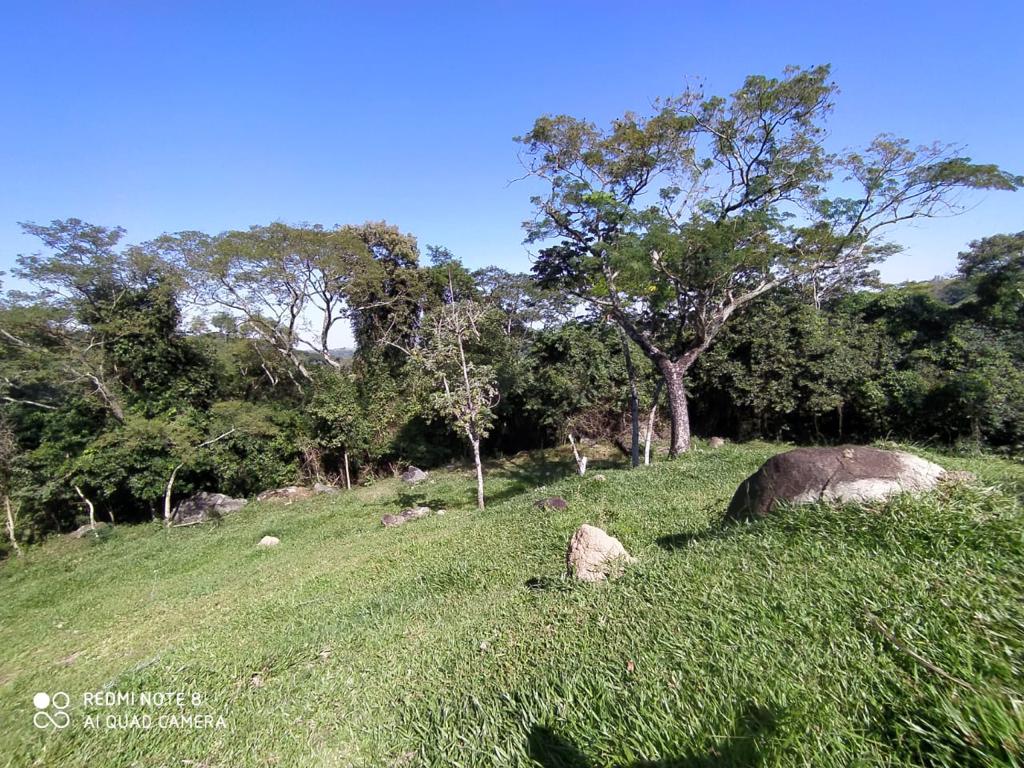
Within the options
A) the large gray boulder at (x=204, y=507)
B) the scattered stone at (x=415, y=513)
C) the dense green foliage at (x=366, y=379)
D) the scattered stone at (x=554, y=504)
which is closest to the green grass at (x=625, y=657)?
the scattered stone at (x=554, y=504)

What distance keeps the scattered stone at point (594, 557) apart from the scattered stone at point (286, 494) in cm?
1284

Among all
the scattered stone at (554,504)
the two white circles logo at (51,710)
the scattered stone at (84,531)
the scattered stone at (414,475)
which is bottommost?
the scattered stone at (84,531)

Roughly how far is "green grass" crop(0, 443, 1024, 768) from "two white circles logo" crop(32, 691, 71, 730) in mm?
74

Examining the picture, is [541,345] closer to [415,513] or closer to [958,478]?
[415,513]

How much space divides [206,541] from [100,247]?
10.8 m

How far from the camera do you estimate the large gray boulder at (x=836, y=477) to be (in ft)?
10.1

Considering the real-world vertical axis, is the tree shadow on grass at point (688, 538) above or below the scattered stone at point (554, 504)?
above

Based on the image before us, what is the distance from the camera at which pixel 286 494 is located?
14.4 meters

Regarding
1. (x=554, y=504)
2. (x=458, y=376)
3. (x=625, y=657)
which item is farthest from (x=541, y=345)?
(x=625, y=657)

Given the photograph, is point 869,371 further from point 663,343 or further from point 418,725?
point 418,725

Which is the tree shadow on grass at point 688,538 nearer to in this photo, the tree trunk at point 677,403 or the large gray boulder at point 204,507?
the tree trunk at point 677,403

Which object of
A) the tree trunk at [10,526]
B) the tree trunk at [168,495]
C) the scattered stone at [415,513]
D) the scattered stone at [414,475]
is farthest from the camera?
the scattered stone at [414,475]

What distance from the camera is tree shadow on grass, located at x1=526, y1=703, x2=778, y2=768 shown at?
146 centimetres

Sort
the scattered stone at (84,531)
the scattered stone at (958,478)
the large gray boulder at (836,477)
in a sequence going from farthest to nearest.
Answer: the scattered stone at (84,531) → the large gray boulder at (836,477) → the scattered stone at (958,478)
